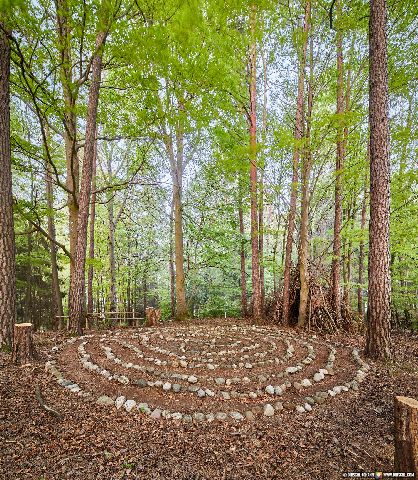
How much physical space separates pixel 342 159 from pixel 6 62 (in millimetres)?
7675

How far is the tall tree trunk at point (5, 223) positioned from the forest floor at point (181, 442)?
1.41 meters

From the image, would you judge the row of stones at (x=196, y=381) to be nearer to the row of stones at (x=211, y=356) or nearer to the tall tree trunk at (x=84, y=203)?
the row of stones at (x=211, y=356)

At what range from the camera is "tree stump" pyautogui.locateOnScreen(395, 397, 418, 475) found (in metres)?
1.99

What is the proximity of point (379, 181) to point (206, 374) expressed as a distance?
437 centimetres

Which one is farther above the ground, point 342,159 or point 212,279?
point 342,159

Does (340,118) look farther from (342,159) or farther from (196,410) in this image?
(196,410)

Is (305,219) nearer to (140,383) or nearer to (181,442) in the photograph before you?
(140,383)

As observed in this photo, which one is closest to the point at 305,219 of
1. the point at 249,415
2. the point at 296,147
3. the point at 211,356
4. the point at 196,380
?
the point at 296,147

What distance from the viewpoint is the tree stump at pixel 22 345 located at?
431 centimetres

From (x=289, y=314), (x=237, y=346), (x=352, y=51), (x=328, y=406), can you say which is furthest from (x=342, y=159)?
(x=328, y=406)

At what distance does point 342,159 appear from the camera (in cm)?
734

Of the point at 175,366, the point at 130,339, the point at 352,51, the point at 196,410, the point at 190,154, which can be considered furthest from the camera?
the point at 190,154

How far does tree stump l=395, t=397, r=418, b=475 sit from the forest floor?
1.58 ft

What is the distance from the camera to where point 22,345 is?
4.36 meters
